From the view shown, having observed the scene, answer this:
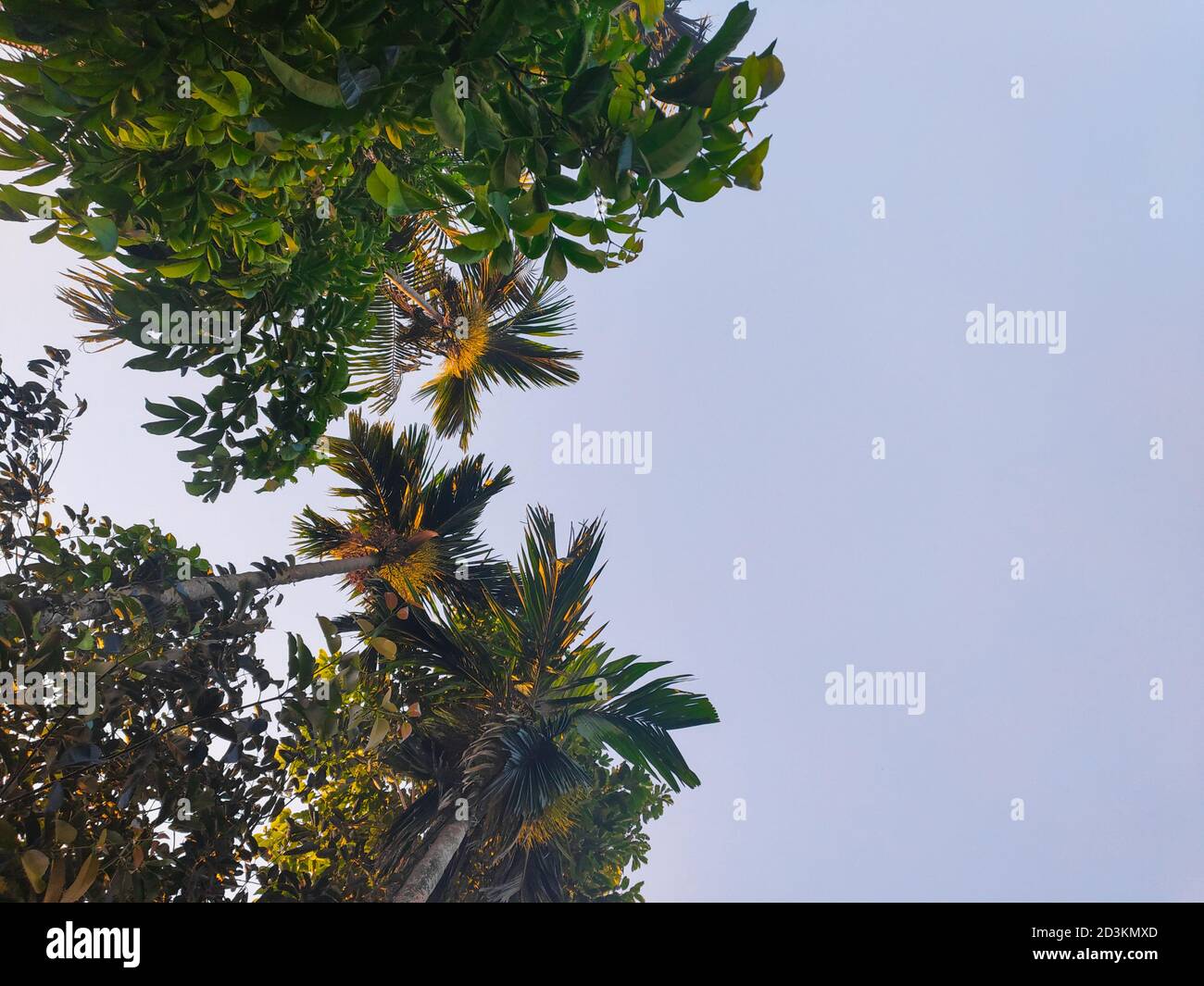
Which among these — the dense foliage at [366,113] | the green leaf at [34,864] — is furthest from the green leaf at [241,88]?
the green leaf at [34,864]

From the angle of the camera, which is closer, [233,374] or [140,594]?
[233,374]

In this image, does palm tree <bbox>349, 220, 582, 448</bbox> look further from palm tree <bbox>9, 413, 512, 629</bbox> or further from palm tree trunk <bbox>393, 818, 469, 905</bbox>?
palm tree trunk <bbox>393, 818, 469, 905</bbox>

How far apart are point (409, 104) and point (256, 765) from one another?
2439 mm

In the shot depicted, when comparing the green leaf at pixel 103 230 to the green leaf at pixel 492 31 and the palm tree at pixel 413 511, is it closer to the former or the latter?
the green leaf at pixel 492 31

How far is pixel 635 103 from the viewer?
1335 millimetres

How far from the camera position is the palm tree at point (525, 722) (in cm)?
457

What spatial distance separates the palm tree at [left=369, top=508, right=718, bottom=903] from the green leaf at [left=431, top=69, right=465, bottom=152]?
13.9ft

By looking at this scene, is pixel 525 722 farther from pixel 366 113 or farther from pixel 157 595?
pixel 366 113

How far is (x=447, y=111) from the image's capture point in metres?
1.10

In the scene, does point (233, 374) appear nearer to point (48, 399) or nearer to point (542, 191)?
point (48, 399)

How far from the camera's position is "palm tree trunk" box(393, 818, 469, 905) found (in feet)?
12.5
